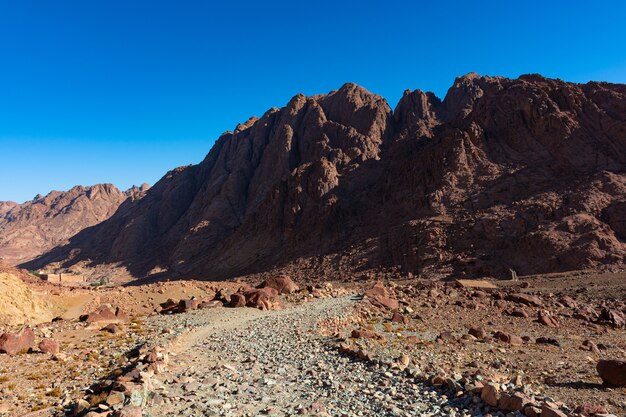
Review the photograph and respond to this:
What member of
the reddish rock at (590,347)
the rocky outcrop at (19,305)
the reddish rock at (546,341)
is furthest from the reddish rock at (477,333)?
the rocky outcrop at (19,305)

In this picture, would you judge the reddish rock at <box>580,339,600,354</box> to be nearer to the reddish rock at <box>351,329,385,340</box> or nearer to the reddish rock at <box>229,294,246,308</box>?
the reddish rock at <box>351,329,385,340</box>

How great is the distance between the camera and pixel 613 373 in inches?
504

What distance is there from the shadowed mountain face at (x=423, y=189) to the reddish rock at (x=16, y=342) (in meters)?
44.7

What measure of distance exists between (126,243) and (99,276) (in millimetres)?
14844

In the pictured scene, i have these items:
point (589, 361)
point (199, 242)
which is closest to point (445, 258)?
point (589, 361)

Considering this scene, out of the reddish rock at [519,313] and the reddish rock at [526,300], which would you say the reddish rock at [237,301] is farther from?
the reddish rock at [526,300]

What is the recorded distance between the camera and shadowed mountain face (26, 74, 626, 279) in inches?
2093

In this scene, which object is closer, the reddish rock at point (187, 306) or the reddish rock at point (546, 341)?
the reddish rock at point (546, 341)

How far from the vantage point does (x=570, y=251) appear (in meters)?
48.2

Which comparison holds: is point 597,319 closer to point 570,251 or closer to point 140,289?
point 570,251

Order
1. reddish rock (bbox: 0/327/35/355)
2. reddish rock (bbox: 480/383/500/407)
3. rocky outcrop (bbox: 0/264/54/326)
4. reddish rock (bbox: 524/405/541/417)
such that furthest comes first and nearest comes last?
rocky outcrop (bbox: 0/264/54/326) → reddish rock (bbox: 0/327/35/355) → reddish rock (bbox: 480/383/500/407) → reddish rock (bbox: 524/405/541/417)

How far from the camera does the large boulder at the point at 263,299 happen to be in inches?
1079

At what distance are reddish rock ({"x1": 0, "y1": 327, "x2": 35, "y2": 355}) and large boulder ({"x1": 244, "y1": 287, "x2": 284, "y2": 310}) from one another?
12.5m

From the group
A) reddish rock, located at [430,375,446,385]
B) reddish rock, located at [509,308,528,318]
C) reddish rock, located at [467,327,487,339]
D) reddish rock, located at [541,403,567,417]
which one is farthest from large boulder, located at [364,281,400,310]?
reddish rock, located at [541,403,567,417]
